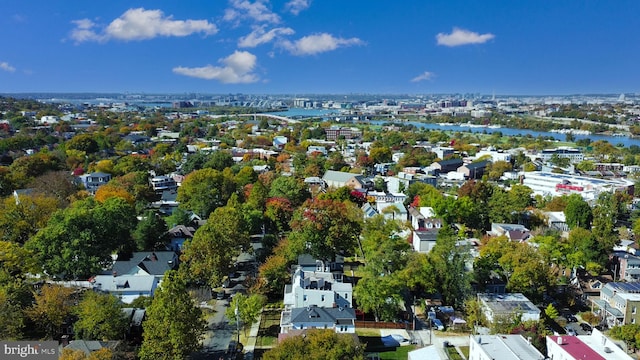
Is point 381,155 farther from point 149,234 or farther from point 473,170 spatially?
point 149,234

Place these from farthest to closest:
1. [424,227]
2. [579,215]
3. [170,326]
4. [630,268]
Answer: [579,215] < [424,227] < [630,268] < [170,326]

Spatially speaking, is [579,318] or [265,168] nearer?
[579,318]

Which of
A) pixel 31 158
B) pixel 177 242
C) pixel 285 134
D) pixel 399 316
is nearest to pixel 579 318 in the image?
pixel 399 316

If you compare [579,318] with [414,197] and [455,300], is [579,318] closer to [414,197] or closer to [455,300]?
[455,300]

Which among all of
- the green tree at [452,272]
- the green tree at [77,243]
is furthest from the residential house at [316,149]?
the green tree at [452,272]

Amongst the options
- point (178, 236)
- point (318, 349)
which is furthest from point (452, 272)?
point (178, 236)

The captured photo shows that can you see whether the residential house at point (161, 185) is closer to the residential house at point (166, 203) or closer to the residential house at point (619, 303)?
the residential house at point (166, 203)
